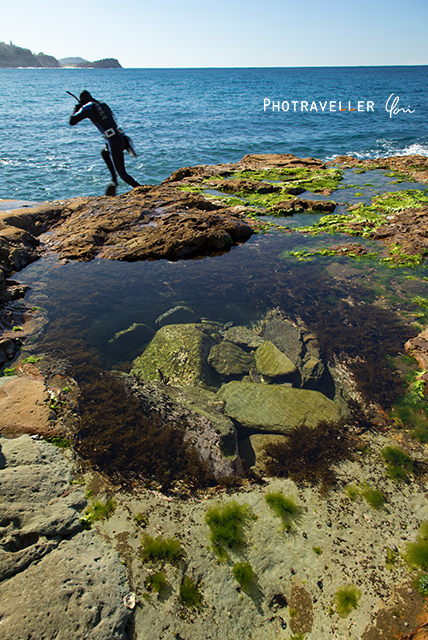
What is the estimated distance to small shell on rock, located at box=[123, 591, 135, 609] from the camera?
2447 millimetres

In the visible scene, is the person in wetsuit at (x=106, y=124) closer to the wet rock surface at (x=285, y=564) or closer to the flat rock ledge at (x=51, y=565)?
the flat rock ledge at (x=51, y=565)

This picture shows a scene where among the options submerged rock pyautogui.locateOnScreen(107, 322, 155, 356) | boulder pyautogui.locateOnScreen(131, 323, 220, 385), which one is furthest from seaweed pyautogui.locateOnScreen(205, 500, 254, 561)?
submerged rock pyautogui.locateOnScreen(107, 322, 155, 356)

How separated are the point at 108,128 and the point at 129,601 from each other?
36.7ft

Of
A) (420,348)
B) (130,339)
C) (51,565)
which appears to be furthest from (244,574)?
(420,348)

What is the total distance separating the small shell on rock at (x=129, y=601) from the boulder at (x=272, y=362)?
336 centimetres

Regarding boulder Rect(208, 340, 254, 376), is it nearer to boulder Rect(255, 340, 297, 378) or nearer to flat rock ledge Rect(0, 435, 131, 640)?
boulder Rect(255, 340, 297, 378)

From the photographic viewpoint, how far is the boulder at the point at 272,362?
16.9 ft

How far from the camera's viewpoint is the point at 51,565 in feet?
8.13

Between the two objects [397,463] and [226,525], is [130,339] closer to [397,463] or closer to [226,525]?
[226,525]

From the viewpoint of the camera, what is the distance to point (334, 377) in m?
4.95

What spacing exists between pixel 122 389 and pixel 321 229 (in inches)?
311

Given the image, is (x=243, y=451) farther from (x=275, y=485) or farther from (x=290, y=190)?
(x=290, y=190)

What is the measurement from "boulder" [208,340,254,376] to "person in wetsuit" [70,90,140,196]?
291 inches

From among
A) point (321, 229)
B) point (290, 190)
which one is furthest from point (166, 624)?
point (290, 190)
